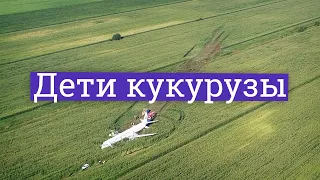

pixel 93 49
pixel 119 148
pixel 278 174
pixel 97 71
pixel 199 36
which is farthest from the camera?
pixel 199 36

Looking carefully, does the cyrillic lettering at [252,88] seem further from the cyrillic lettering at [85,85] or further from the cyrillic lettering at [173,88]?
the cyrillic lettering at [85,85]

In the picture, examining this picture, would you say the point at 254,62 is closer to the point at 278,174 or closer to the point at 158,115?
the point at 158,115

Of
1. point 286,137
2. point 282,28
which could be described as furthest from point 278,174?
point 282,28

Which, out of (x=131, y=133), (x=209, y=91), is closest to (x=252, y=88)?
(x=209, y=91)

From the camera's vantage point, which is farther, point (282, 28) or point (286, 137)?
point (282, 28)

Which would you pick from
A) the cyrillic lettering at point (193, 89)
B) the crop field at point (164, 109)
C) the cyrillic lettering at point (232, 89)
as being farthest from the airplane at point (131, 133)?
the cyrillic lettering at point (232, 89)

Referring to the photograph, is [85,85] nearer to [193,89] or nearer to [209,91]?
[193,89]

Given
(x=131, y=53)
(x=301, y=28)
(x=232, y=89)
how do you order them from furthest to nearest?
(x=301, y=28), (x=131, y=53), (x=232, y=89)

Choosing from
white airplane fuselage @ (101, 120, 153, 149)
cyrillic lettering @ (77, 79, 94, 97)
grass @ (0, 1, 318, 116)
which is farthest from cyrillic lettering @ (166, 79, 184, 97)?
cyrillic lettering @ (77, 79, 94, 97)
